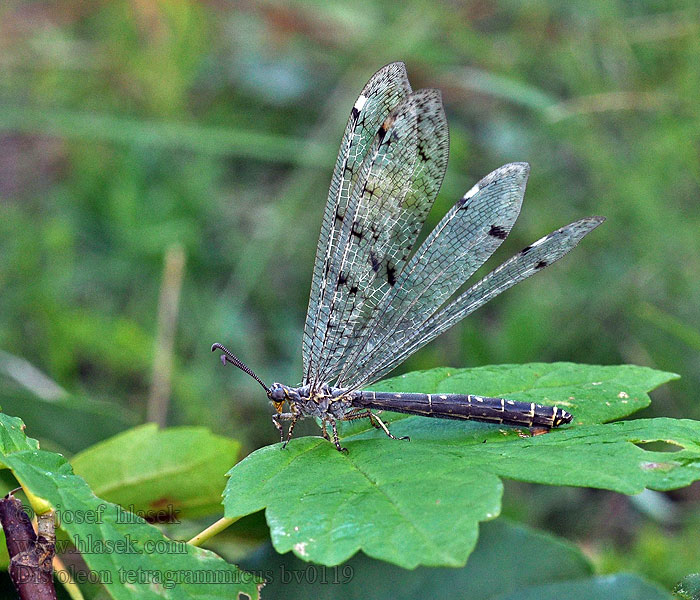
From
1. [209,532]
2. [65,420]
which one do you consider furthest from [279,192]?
[209,532]

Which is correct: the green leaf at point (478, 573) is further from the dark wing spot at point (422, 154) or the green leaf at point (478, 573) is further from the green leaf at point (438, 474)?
the dark wing spot at point (422, 154)

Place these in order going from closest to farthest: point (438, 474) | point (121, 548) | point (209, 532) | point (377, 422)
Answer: point (121, 548), point (438, 474), point (209, 532), point (377, 422)

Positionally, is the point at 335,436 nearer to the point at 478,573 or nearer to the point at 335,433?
the point at 335,433

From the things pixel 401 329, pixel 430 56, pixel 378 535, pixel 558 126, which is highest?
pixel 430 56

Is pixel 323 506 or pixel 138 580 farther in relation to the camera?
pixel 323 506

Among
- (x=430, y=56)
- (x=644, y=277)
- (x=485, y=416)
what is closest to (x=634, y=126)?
(x=644, y=277)

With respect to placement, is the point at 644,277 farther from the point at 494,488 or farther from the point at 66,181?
the point at 66,181

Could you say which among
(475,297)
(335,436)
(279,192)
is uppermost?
(279,192)
